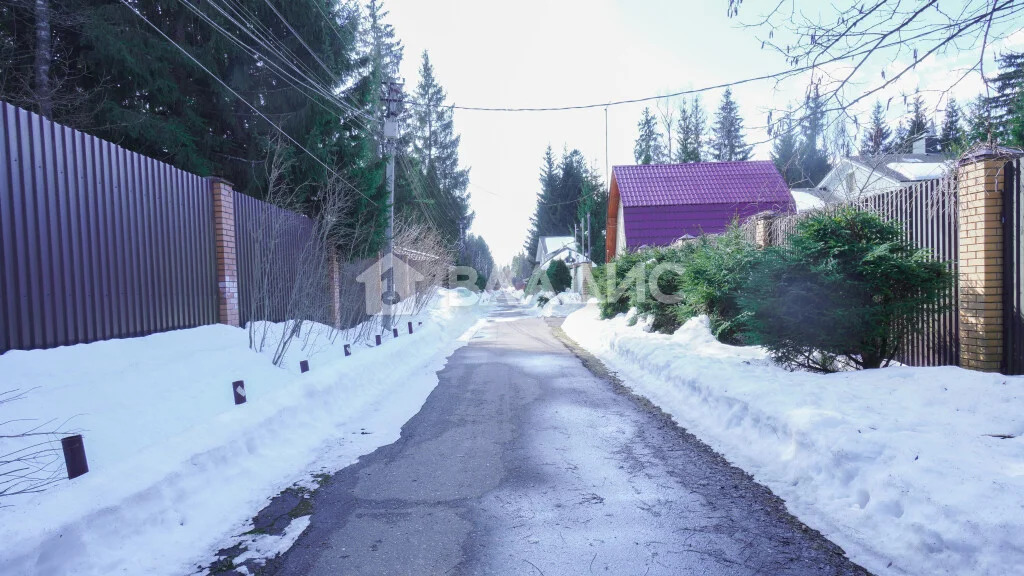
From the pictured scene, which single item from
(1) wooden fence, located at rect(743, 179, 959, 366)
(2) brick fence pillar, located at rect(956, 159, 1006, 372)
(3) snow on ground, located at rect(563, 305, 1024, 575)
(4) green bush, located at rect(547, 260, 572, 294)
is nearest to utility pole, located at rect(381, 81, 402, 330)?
(3) snow on ground, located at rect(563, 305, 1024, 575)

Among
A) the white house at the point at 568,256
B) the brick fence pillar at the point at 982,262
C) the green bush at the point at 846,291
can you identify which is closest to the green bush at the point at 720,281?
the green bush at the point at 846,291

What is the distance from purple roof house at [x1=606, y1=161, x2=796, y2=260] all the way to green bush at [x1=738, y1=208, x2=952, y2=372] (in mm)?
17354

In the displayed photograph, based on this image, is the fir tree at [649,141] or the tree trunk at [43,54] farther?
the fir tree at [649,141]

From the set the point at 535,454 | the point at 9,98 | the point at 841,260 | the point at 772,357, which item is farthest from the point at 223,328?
the point at 841,260

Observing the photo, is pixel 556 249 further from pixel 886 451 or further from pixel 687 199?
pixel 886 451

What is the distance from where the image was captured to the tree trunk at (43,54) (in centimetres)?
1042

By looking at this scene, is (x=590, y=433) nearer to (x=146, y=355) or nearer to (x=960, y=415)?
(x=960, y=415)

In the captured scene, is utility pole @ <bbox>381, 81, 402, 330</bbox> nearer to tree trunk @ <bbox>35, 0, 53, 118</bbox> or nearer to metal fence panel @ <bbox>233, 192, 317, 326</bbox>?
metal fence panel @ <bbox>233, 192, 317, 326</bbox>

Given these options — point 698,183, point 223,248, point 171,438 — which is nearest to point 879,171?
point 698,183

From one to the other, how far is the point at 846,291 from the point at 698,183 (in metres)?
21.2

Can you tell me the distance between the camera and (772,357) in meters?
7.45

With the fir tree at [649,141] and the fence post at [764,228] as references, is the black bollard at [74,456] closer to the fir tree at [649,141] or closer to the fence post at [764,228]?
the fence post at [764,228]

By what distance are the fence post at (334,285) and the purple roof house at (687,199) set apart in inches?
547

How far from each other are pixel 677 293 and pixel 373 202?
8497 mm
